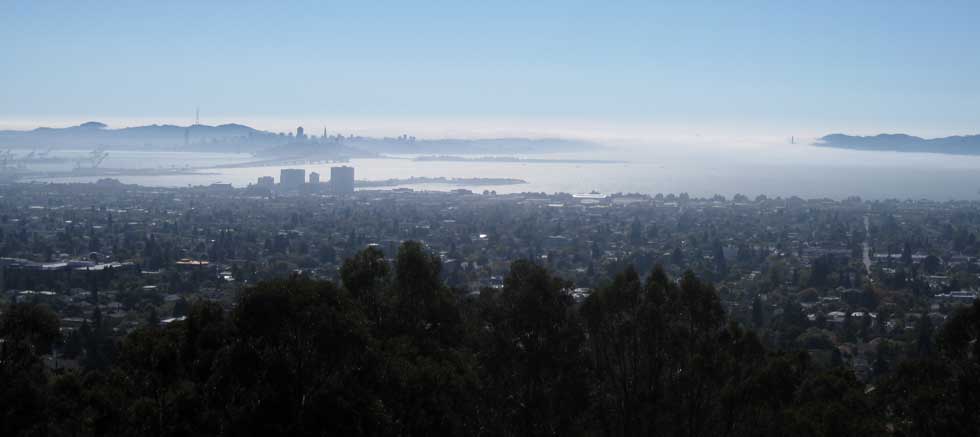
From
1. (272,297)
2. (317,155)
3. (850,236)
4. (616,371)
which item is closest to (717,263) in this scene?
(850,236)

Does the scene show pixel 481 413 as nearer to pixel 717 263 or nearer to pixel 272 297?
pixel 272 297

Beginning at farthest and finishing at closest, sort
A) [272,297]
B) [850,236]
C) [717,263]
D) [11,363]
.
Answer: [850,236], [717,263], [272,297], [11,363]

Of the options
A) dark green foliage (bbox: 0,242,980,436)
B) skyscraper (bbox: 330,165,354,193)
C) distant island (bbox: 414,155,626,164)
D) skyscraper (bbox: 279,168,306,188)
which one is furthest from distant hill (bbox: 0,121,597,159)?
dark green foliage (bbox: 0,242,980,436)

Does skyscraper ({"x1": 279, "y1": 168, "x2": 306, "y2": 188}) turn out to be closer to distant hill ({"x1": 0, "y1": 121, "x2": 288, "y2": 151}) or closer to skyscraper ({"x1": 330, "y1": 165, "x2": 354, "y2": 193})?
skyscraper ({"x1": 330, "y1": 165, "x2": 354, "y2": 193})

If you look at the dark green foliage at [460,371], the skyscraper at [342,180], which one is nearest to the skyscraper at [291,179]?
the skyscraper at [342,180]

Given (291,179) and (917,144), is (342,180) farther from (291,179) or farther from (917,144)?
(917,144)

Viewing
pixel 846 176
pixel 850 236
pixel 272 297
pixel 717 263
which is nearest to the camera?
pixel 272 297

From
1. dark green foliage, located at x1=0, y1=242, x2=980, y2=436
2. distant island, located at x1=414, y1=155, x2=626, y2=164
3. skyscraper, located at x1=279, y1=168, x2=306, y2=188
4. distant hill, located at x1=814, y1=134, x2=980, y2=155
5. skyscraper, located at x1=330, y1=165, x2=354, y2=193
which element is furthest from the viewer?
distant hill, located at x1=814, y1=134, x2=980, y2=155
